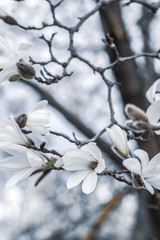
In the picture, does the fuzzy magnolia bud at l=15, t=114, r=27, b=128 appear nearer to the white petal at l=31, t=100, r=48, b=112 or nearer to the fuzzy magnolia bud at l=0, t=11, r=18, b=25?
the white petal at l=31, t=100, r=48, b=112

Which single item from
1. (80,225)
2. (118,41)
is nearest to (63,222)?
(80,225)

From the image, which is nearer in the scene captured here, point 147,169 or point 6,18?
point 147,169

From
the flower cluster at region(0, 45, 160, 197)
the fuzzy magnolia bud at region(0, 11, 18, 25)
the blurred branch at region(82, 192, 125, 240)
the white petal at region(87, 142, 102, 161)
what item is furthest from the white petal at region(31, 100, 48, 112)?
the blurred branch at region(82, 192, 125, 240)

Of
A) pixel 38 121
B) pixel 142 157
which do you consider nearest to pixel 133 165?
pixel 142 157

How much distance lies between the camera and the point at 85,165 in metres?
0.54

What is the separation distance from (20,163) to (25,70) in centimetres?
16

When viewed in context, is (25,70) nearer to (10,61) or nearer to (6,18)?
(10,61)

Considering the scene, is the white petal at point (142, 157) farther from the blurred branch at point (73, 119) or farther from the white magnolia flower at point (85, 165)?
the blurred branch at point (73, 119)

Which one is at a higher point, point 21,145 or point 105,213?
point 21,145

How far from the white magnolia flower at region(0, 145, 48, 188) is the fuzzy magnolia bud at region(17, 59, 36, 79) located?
0.14 meters

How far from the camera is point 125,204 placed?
2.09 meters

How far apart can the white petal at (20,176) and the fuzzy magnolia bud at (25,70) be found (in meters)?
0.16

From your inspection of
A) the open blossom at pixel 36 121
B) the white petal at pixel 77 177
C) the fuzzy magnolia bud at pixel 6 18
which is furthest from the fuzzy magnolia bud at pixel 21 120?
the fuzzy magnolia bud at pixel 6 18

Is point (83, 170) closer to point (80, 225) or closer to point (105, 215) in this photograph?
point (105, 215)
